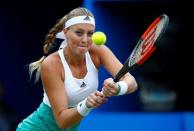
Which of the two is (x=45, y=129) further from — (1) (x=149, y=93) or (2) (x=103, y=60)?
(1) (x=149, y=93)

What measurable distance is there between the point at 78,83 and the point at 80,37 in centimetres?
40

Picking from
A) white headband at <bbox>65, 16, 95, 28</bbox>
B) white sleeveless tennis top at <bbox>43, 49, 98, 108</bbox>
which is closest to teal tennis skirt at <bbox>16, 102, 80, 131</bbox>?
white sleeveless tennis top at <bbox>43, 49, 98, 108</bbox>

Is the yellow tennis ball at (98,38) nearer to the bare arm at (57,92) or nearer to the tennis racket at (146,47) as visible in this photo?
the tennis racket at (146,47)

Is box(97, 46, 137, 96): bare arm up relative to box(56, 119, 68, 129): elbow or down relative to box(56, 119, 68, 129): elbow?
up

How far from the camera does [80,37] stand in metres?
5.36

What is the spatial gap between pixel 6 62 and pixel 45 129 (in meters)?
4.71

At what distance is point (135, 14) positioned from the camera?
30.9 feet

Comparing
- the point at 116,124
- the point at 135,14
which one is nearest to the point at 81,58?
the point at 116,124

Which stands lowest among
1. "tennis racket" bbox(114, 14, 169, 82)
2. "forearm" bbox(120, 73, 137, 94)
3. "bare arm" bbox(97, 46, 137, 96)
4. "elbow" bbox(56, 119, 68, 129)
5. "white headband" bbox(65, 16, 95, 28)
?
"elbow" bbox(56, 119, 68, 129)

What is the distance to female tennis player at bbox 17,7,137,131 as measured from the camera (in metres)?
5.34

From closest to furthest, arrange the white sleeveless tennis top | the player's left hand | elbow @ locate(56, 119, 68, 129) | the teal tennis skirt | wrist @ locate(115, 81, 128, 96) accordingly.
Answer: the player's left hand → wrist @ locate(115, 81, 128, 96) → elbow @ locate(56, 119, 68, 129) → the white sleeveless tennis top → the teal tennis skirt

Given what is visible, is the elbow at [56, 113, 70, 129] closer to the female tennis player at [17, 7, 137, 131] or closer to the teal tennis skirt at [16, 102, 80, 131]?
the female tennis player at [17, 7, 137, 131]

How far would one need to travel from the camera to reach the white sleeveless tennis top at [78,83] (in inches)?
219

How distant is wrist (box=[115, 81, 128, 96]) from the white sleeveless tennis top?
47cm
